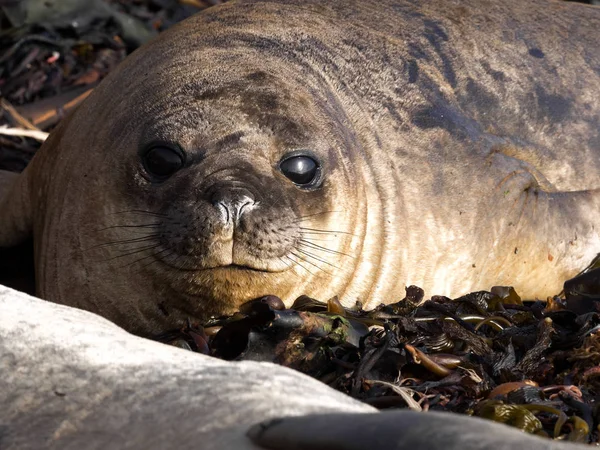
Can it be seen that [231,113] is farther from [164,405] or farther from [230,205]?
[164,405]

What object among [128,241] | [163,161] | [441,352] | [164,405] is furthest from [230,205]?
[164,405]

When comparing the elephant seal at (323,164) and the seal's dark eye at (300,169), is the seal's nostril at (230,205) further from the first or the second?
the seal's dark eye at (300,169)

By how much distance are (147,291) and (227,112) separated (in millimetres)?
665

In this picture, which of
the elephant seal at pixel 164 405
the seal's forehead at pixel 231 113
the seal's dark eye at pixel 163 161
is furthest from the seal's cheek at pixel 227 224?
the elephant seal at pixel 164 405

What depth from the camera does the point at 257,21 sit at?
190 inches

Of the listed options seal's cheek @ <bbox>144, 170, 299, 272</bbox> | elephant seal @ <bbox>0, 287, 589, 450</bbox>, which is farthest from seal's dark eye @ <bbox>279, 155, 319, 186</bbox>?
elephant seal @ <bbox>0, 287, 589, 450</bbox>

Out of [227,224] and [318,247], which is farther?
[318,247]

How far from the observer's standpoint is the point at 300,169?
13.1ft

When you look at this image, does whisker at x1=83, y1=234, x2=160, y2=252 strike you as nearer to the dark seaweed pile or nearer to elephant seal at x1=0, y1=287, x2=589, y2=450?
the dark seaweed pile

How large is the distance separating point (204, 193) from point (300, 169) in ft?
1.46

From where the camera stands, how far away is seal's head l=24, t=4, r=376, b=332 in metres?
3.68

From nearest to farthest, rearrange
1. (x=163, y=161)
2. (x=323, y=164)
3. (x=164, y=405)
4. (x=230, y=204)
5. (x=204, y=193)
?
(x=164, y=405)
(x=230, y=204)
(x=204, y=193)
(x=163, y=161)
(x=323, y=164)

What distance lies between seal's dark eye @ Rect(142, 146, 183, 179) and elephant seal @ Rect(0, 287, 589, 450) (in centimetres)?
120

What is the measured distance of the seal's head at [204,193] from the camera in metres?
3.68
